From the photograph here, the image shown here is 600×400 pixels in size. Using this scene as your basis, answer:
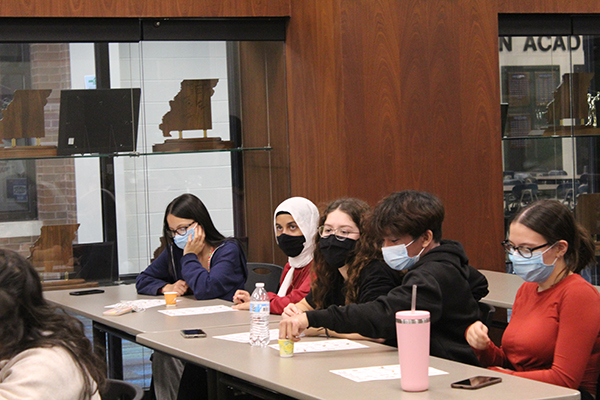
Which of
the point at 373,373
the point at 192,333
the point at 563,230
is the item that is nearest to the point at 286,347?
the point at 373,373

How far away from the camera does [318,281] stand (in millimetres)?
3229

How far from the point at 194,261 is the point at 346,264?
4.14 feet

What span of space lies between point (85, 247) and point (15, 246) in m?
0.42

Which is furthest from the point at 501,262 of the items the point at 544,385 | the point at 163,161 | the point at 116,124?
the point at 544,385

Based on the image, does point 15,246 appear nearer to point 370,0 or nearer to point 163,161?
point 163,161

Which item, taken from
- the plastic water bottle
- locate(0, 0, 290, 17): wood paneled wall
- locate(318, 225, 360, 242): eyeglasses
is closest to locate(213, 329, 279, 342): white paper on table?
the plastic water bottle

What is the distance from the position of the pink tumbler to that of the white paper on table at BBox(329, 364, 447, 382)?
16cm

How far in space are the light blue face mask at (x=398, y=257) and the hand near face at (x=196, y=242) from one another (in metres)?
1.68

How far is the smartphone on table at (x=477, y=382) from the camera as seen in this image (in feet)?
6.73

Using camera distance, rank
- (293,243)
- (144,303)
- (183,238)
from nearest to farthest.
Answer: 1. (293,243)
2. (144,303)
3. (183,238)

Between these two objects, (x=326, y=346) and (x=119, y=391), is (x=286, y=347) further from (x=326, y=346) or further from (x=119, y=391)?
(x=119, y=391)

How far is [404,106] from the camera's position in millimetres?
4738

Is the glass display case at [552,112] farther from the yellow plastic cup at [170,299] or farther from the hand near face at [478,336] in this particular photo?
the hand near face at [478,336]

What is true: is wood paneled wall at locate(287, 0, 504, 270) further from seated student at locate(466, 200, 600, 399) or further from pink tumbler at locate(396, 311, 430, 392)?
pink tumbler at locate(396, 311, 430, 392)
